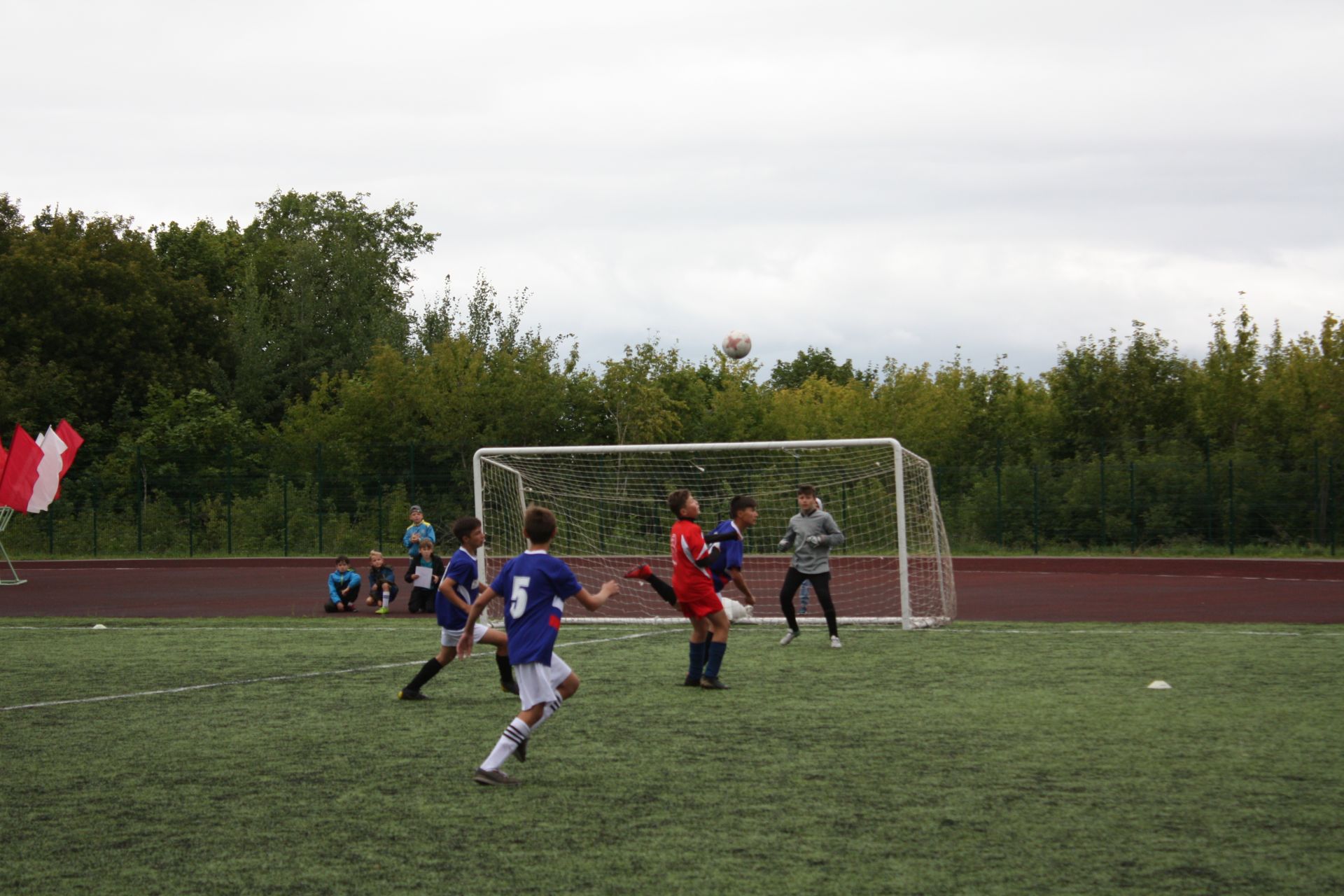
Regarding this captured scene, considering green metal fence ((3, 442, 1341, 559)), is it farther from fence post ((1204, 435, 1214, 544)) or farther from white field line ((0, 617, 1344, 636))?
white field line ((0, 617, 1344, 636))

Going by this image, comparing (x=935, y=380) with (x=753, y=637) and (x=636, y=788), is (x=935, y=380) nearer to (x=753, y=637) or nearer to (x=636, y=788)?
(x=753, y=637)

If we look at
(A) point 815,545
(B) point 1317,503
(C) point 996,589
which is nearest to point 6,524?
(C) point 996,589

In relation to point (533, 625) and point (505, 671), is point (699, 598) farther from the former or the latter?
point (533, 625)

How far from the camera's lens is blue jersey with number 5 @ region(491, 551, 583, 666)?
6.71m

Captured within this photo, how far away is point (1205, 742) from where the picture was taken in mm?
7465

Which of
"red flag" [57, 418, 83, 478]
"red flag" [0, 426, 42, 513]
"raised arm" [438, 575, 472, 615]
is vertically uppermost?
"red flag" [57, 418, 83, 478]

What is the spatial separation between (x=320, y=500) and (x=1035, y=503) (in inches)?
660

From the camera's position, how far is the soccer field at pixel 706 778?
514cm

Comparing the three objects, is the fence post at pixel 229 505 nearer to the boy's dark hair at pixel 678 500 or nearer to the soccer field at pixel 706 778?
the soccer field at pixel 706 778

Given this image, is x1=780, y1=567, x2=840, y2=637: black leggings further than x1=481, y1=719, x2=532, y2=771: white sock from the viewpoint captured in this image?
Yes

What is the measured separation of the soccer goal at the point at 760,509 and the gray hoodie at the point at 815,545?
202cm

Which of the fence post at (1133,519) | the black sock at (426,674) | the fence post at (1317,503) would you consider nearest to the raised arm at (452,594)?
the black sock at (426,674)

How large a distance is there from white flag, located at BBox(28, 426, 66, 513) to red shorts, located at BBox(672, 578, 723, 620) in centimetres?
1768

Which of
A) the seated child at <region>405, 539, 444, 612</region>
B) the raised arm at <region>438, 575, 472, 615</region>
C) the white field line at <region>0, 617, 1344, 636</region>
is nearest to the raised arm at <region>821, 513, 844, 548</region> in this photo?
the white field line at <region>0, 617, 1344, 636</region>
